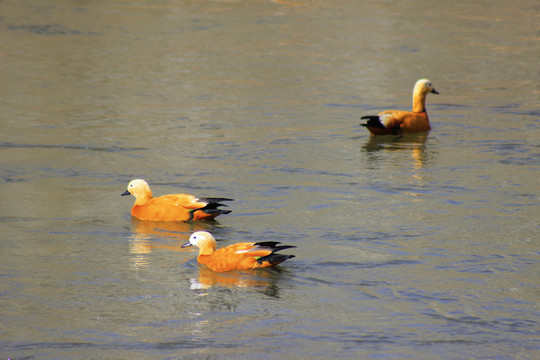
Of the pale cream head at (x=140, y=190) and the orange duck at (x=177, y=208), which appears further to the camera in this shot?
the pale cream head at (x=140, y=190)

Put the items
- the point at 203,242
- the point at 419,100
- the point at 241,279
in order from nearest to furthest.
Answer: the point at 241,279 < the point at 203,242 < the point at 419,100

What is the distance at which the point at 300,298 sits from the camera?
770 centimetres

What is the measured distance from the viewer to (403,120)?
14.9 metres

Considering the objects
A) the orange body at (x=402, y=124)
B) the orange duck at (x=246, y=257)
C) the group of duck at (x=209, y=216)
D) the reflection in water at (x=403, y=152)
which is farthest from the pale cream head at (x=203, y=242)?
the orange body at (x=402, y=124)

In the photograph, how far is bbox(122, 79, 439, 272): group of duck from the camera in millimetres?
8305

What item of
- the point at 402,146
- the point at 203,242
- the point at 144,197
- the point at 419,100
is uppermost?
the point at 419,100

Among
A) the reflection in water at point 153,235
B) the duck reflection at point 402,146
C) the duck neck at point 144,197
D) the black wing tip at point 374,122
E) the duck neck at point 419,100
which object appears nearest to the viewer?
the reflection in water at point 153,235

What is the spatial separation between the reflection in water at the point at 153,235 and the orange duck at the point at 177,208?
0.24 feet

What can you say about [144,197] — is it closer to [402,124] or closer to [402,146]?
[402,146]

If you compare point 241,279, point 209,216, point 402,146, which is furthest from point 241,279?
point 402,146

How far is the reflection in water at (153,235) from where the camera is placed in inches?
350

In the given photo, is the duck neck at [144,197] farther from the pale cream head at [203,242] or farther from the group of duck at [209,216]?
the pale cream head at [203,242]

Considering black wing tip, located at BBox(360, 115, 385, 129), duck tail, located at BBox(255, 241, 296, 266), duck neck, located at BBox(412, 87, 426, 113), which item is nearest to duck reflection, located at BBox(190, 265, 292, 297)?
duck tail, located at BBox(255, 241, 296, 266)

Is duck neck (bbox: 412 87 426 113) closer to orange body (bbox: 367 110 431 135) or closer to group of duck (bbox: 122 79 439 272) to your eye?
orange body (bbox: 367 110 431 135)
